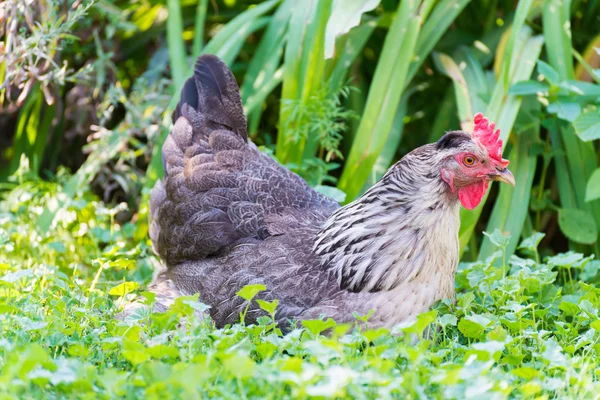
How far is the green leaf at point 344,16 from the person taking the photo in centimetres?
396

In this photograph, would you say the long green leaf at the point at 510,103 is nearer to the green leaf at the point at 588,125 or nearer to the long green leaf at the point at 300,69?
the green leaf at the point at 588,125

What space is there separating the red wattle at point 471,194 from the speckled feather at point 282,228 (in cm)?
Answer: 4

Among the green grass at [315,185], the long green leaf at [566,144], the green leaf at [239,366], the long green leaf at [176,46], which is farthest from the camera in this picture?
the long green leaf at [176,46]

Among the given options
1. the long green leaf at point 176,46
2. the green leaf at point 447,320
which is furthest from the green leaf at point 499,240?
the long green leaf at point 176,46

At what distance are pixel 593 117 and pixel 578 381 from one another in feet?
→ 6.30

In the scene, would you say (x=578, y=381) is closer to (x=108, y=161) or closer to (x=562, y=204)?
(x=562, y=204)

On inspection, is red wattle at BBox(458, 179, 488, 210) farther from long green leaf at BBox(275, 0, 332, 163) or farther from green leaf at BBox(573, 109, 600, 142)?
long green leaf at BBox(275, 0, 332, 163)

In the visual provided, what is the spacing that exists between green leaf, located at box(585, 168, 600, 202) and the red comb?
1.01 metres

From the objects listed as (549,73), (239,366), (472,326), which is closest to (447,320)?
(472,326)

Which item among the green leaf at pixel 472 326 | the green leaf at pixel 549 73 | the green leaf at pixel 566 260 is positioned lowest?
the green leaf at pixel 472 326

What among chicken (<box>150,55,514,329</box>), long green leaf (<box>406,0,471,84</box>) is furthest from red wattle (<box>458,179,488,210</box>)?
long green leaf (<box>406,0,471,84</box>)

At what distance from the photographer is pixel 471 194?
3217 mm

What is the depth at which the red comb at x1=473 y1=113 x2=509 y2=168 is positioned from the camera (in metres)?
3.14

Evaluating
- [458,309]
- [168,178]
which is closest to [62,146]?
[168,178]
